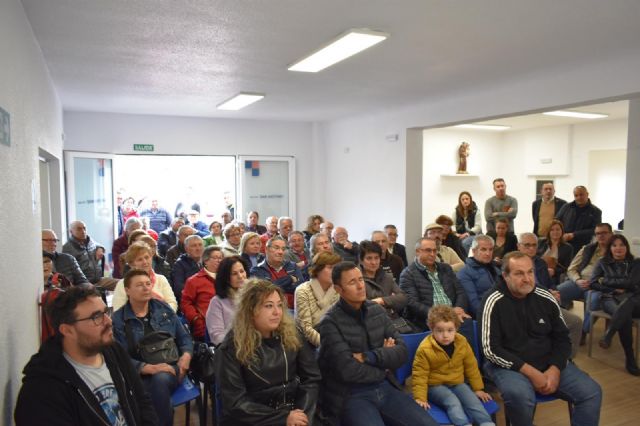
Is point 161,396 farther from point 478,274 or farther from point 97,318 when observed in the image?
point 478,274

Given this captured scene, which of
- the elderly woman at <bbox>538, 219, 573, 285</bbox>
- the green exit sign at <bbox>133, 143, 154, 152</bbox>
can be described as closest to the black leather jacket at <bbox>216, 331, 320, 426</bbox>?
the elderly woman at <bbox>538, 219, 573, 285</bbox>

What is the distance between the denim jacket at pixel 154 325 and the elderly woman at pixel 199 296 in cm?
43

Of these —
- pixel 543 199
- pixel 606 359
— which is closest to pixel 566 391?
pixel 606 359

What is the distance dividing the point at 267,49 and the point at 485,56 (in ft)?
6.29

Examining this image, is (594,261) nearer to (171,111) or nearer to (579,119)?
(579,119)

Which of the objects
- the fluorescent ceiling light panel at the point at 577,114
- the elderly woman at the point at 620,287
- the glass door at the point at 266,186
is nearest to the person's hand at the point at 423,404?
the elderly woman at the point at 620,287

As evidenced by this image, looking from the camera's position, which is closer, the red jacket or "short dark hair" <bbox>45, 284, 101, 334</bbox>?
"short dark hair" <bbox>45, 284, 101, 334</bbox>

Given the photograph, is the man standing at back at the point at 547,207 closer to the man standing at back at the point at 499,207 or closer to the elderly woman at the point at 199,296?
the man standing at back at the point at 499,207

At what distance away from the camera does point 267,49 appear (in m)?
3.93

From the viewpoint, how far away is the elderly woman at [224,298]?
10.2 ft

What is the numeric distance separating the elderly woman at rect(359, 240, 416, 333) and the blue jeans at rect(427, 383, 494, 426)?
1.01m

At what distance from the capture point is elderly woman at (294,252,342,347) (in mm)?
3199

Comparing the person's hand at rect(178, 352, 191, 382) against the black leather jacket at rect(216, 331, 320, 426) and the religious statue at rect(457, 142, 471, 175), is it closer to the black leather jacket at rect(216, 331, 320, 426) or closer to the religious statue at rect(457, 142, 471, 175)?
the black leather jacket at rect(216, 331, 320, 426)

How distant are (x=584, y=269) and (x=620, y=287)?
54 centimetres
